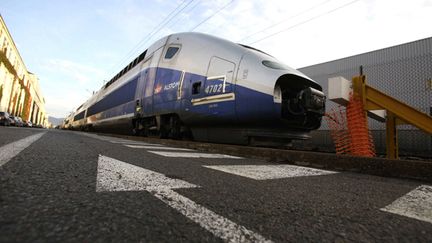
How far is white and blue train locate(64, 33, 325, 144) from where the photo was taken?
5.06 meters

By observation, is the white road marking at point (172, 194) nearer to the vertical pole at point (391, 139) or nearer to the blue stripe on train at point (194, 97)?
the blue stripe on train at point (194, 97)

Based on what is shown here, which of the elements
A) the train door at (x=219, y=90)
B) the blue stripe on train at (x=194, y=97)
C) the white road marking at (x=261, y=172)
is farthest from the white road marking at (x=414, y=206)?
the train door at (x=219, y=90)

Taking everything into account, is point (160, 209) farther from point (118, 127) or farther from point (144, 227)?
point (118, 127)

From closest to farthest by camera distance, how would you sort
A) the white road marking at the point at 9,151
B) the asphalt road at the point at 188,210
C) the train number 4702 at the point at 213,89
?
the asphalt road at the point at 188,210 < the white road marking at the point at 9,151 < the train number 4702 at the point at 213,89

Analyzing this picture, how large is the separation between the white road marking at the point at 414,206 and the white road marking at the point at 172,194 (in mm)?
880

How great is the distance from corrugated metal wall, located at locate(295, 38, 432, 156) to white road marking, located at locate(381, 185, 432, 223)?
8.46 m

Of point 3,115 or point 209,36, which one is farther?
point 3,115

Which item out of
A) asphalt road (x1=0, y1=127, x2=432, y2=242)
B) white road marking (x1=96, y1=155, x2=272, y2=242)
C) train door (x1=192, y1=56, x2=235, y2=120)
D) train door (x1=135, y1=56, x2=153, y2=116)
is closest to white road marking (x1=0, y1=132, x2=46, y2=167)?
asphalt road (x1=0, y1=127, x2=432, y2=242)

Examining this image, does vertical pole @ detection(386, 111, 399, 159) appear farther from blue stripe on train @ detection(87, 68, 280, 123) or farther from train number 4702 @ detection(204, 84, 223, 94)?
train number 4702 @ detection(204, 84, 223, 94)

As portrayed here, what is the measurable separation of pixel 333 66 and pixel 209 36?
11550 millimetres

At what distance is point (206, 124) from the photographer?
602 cm

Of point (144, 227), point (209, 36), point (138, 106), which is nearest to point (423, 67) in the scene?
point (209, 36)

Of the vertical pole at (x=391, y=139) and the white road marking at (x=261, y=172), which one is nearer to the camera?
the white road marking at (x=261, y=172)

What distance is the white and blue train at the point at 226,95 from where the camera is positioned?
506 cm
